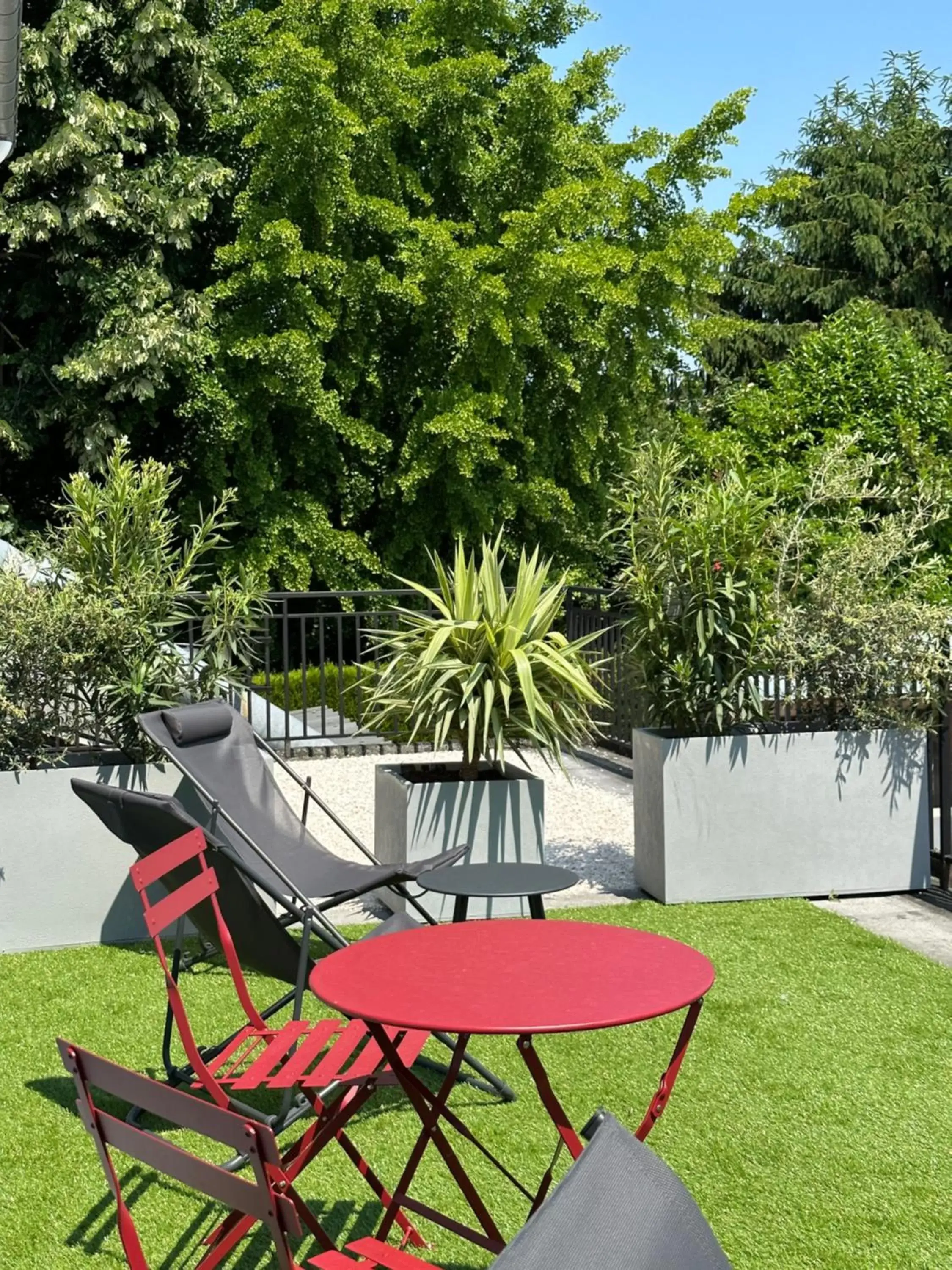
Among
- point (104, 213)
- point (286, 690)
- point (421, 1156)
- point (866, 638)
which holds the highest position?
point (104, 213)

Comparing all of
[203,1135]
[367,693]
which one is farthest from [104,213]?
[203,1135]

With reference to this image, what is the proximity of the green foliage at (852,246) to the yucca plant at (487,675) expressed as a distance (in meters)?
22.1

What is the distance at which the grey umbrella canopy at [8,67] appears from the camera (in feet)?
25.5

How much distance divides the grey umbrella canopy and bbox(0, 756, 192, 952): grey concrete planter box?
16.1 feet

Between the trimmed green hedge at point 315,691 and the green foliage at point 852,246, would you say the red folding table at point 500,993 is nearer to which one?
the trimmed green hedge at point 315,691

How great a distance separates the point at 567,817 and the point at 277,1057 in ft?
17.0

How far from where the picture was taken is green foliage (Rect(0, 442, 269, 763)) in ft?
17.7

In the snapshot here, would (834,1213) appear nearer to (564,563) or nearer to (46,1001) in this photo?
(46,1001)

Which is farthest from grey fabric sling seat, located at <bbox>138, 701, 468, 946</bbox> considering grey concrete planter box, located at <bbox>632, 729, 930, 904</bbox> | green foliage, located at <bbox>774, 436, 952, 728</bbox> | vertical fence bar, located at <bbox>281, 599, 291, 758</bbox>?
vertical fence bar, located at <bbox>281, 599, 291, 758</bbox>

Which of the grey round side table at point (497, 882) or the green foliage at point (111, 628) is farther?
the green foliage at point (111, 628)

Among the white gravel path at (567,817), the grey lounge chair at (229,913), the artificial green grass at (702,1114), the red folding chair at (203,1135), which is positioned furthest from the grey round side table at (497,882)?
the red folding chair at (203,1135)

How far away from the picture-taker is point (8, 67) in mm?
8195

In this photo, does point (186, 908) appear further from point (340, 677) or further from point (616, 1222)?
point (340, 677)

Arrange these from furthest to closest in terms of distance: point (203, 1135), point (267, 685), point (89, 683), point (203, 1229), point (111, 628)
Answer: point (267, 685) < point (89, 683) < point (111, 628) < point (203, 1229) < point (203, 1135)
